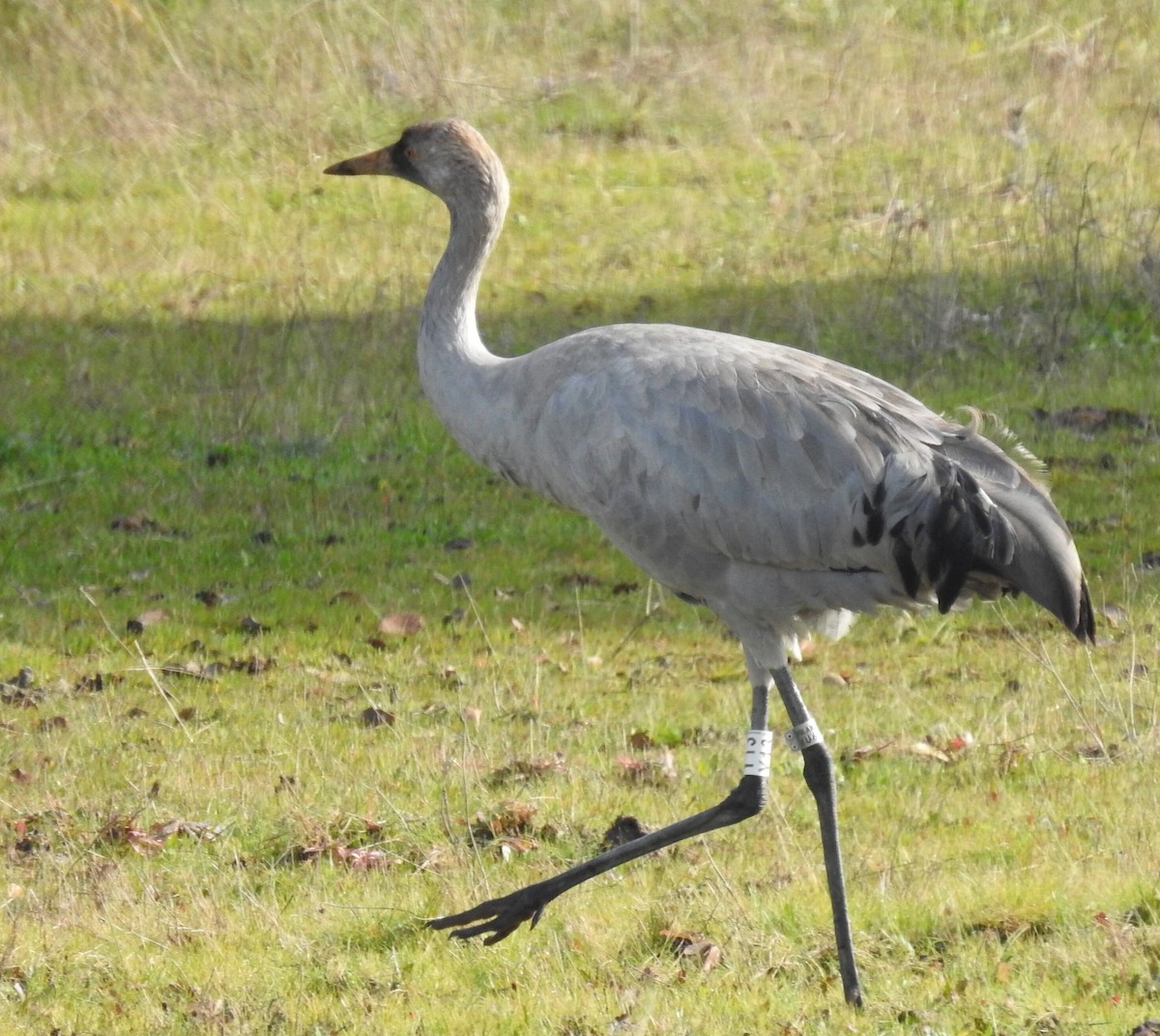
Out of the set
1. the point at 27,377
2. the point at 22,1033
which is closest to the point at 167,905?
the point at 22,1033

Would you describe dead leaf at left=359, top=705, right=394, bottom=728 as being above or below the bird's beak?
below

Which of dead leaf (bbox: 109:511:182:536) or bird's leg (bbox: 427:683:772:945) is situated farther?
dead leaf (bbox: 109:511:182:536)

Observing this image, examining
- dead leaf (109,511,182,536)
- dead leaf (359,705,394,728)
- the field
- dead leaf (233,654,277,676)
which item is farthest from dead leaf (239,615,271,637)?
dead leaf (109,511,182,536)

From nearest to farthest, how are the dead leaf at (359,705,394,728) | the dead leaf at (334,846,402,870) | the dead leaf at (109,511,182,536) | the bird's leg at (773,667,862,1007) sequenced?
the bird's leg at (773,667,862,1007) → the dead leaf at (334,846,402,870) → the dead leaf at (359,705,394,728) → the dead leaf at (109,511,182,536)

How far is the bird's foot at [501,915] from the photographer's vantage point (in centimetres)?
456

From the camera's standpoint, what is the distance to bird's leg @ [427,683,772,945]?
4574 millimetres

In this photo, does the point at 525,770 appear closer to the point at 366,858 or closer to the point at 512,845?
the point at 512,845

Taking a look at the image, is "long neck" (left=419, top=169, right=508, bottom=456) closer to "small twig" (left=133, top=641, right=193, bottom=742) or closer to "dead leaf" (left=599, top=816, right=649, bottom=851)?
"dead leaf" (left=599, top=816, right=649, bottom=851)

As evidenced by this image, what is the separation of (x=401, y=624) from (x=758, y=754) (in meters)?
2.72

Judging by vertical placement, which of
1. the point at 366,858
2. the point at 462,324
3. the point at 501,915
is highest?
the point at 462,324

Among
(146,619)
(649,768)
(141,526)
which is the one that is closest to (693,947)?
(649,768)

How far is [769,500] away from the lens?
4.75 metres

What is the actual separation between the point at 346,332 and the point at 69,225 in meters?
2.93

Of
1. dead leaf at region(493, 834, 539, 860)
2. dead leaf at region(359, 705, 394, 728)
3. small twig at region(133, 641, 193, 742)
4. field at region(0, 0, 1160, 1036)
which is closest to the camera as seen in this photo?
field at region(0, 0, 1160, 1036)
